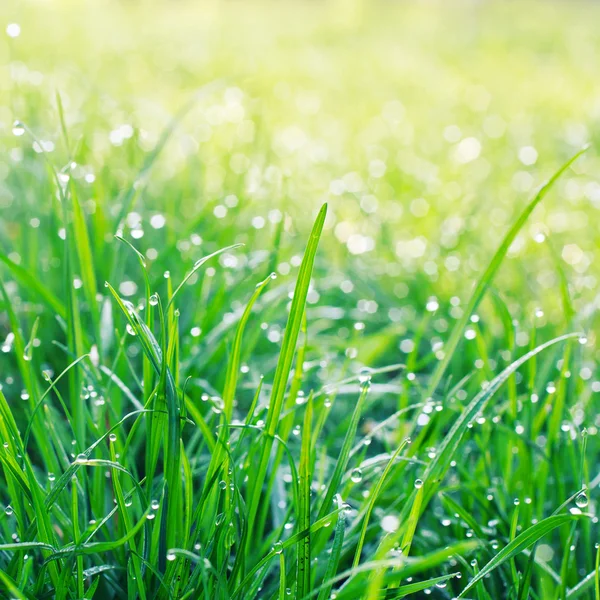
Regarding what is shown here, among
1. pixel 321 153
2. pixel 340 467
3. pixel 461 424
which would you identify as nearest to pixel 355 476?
pixel 340 467

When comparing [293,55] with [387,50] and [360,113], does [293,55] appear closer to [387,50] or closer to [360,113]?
[387,50]

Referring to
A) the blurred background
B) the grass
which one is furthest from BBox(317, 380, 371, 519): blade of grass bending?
the blurred background

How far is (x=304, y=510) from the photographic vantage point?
0.71 meters

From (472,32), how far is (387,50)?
139 centimetres

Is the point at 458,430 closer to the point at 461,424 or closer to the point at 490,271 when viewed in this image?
the point at 461,424

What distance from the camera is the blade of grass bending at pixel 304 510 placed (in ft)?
2.23

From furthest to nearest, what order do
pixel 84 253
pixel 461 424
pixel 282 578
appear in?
pixel 84 253, pixel 461 424, pixel 282 578

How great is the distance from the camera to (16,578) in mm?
698

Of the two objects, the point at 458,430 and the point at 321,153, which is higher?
the point at 321,153

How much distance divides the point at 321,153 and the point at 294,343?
5.75 ft

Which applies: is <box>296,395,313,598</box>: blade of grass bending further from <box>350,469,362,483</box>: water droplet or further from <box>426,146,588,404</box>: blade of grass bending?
<box>426,146,588,404</box>: blade of grass bending

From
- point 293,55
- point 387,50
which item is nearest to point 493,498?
point 293,55

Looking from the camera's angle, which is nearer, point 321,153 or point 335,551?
point 335,551

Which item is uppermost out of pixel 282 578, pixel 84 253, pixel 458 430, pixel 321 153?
pixel 321 153
